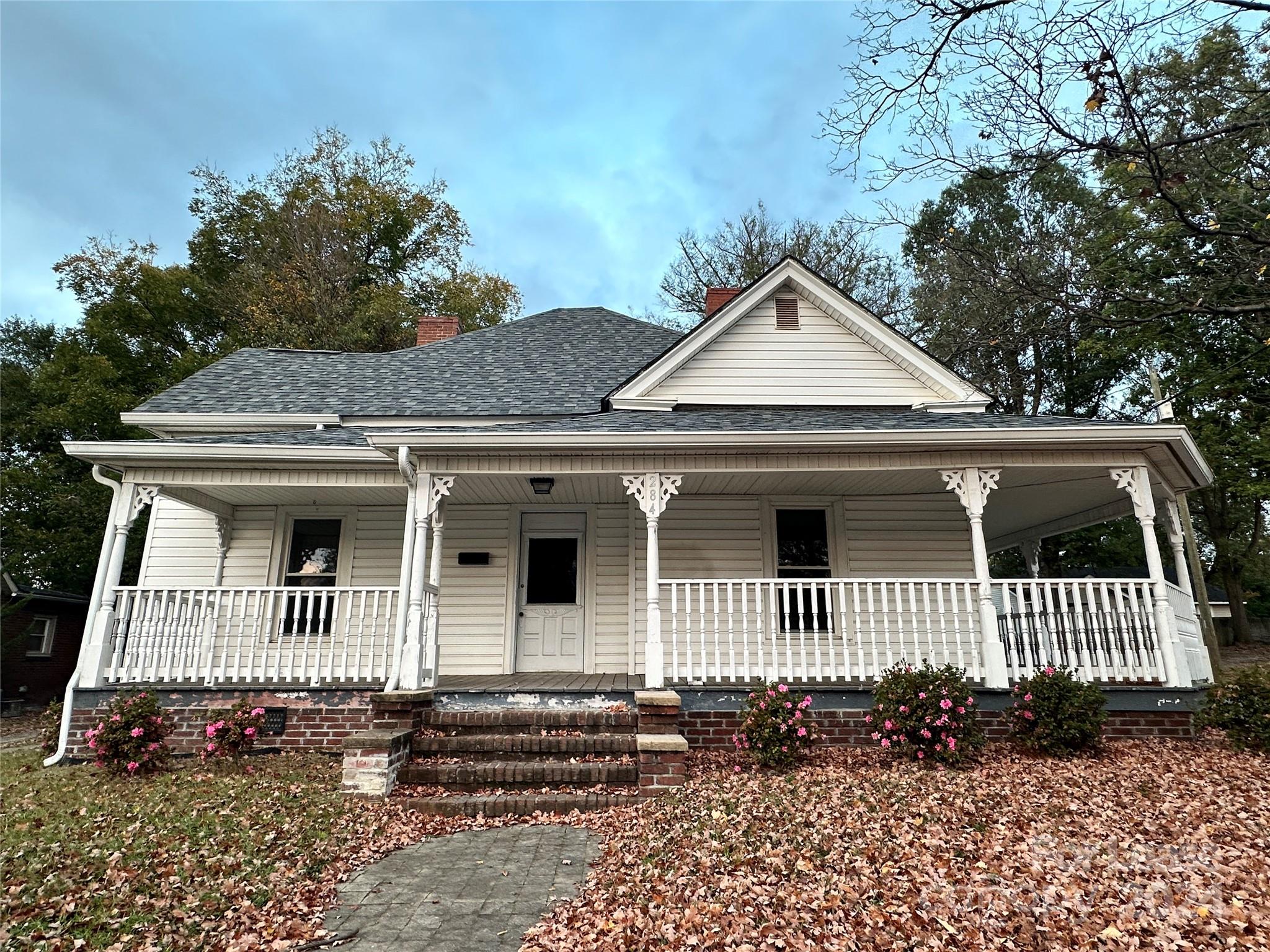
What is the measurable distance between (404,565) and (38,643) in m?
17.8

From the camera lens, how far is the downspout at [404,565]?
7.05 m

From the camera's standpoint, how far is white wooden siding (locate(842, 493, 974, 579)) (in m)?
9.47

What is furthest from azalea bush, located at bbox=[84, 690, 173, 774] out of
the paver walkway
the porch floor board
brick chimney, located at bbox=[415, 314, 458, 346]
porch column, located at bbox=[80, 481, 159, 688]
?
brick chimney, located at bbox=[415, 314, 458, 346]

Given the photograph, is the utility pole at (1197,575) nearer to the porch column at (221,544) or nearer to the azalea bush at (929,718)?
the azalea bush at (929,718)

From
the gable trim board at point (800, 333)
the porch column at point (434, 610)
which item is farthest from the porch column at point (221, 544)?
the gable trim board at point (800, 333)

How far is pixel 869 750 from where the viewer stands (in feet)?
22.4

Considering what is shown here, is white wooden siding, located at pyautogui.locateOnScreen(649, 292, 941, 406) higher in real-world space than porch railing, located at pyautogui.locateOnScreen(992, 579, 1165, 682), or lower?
higher

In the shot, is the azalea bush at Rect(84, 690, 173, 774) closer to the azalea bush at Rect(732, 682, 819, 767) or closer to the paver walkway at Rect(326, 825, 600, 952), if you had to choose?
the paver walkway at Rect(326, 825, 600, 952)

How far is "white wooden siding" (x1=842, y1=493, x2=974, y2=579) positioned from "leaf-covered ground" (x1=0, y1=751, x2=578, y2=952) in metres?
5.75

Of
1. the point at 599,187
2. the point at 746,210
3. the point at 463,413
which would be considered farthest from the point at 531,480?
the point at 746,210

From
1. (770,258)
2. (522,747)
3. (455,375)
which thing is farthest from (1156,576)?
(770,258)

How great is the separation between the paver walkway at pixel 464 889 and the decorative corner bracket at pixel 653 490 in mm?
3270

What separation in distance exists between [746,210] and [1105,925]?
2330 cm

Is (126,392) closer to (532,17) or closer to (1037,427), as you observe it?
(532,17)
